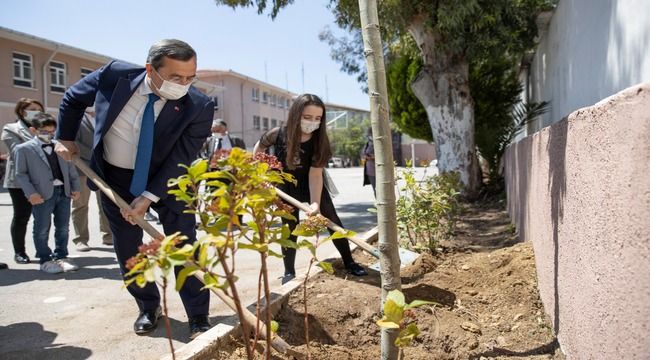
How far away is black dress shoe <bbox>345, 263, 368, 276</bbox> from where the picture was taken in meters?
4.04

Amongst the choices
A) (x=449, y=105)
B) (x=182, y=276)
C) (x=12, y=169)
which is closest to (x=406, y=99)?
(x=449, y=105)

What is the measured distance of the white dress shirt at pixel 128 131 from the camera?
9.50 ft

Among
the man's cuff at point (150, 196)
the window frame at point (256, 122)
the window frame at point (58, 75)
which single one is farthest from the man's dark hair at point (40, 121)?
the window frame at point (256, 122)

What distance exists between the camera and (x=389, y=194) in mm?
2049

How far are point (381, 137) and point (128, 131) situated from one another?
1.74 meters

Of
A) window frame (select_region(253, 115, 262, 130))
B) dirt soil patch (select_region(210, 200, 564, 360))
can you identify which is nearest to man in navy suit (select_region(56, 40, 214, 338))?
dirt soil patch (select_region(210, 200, 564, 360))

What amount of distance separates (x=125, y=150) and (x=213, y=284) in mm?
1943

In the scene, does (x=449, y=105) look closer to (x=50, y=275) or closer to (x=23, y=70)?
(x=50, y=275)

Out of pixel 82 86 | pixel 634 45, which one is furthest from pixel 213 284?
pixel 634 45

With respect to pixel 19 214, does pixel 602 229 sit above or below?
above

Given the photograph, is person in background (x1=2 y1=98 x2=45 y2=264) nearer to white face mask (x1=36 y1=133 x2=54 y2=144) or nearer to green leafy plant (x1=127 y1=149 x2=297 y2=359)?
white face mask (x1=36 y1=133 x2=54 y2=144)

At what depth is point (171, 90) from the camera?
9.12ft

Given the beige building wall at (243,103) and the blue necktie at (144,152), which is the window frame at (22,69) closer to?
the beige building wall at (243,103)

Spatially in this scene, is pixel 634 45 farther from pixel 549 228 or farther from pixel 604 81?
pixel 549 228
